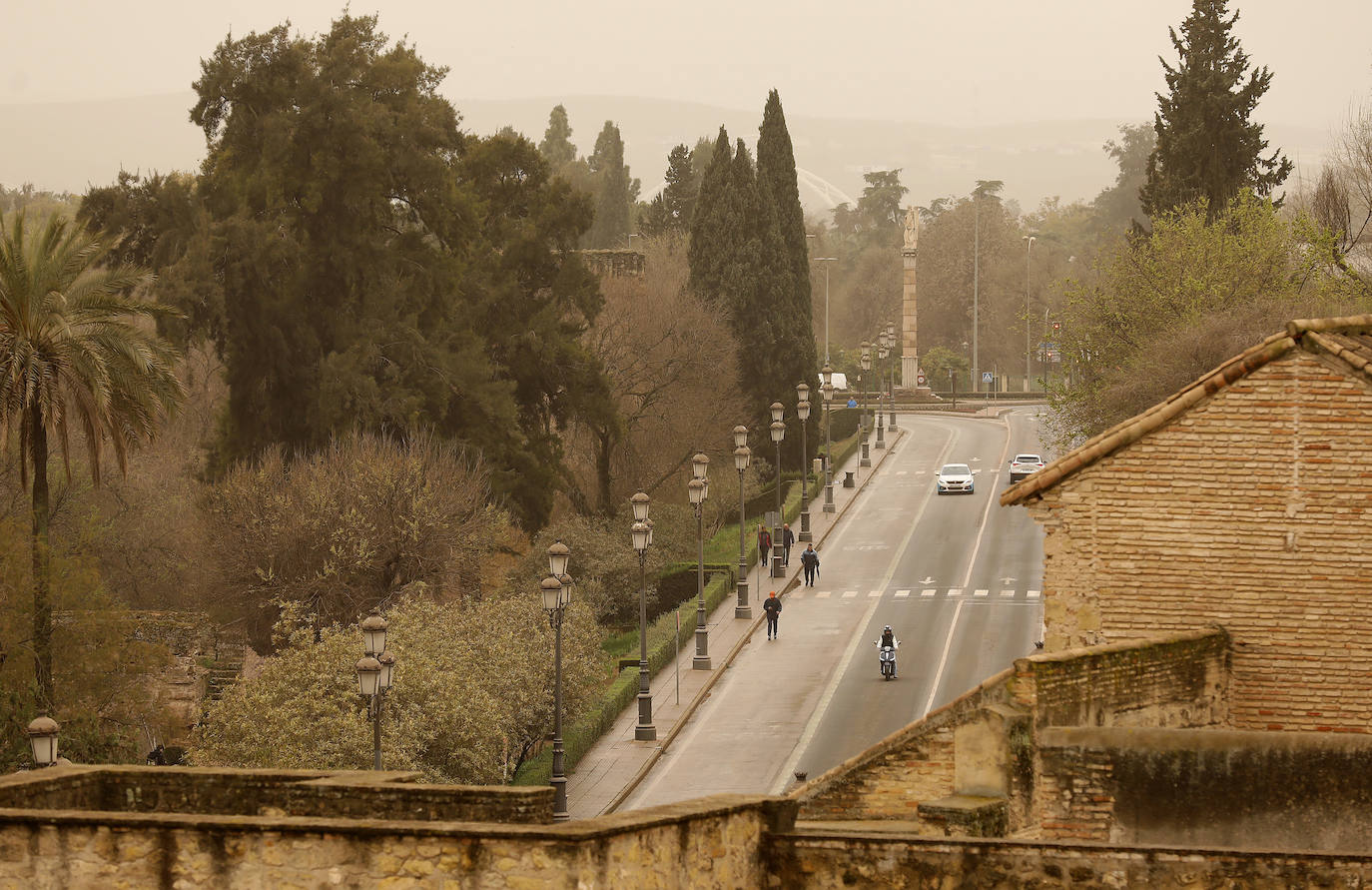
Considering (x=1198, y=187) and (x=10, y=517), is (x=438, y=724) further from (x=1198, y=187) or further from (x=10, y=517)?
(x=1198, y=187)

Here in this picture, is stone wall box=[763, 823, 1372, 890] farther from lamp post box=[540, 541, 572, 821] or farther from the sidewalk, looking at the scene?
the sidewalk

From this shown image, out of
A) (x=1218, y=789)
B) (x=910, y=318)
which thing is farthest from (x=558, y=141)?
(x=1218, y=789)

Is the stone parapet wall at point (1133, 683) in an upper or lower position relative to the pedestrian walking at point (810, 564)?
upper

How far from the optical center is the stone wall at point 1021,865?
413 inches

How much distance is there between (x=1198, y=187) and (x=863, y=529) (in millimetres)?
16336

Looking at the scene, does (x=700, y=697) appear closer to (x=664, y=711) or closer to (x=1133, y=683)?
(x=664, y=711)

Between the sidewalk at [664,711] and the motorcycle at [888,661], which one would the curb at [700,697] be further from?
the motorcycle at [888,661]

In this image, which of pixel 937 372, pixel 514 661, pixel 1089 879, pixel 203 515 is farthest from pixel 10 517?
pixel 937 372

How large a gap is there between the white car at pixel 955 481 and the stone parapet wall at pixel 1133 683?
54.3m

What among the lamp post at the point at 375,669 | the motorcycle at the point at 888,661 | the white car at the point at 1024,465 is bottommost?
the motorcycle at the point at 888,661

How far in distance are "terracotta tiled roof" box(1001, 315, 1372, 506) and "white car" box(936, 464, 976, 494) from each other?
5321 cm

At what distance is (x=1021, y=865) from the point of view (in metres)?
10.8

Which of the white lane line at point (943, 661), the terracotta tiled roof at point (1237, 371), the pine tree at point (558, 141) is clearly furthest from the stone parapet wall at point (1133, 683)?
the pine tree at point (558, 141)

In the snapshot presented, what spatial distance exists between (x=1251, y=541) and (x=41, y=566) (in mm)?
23117
